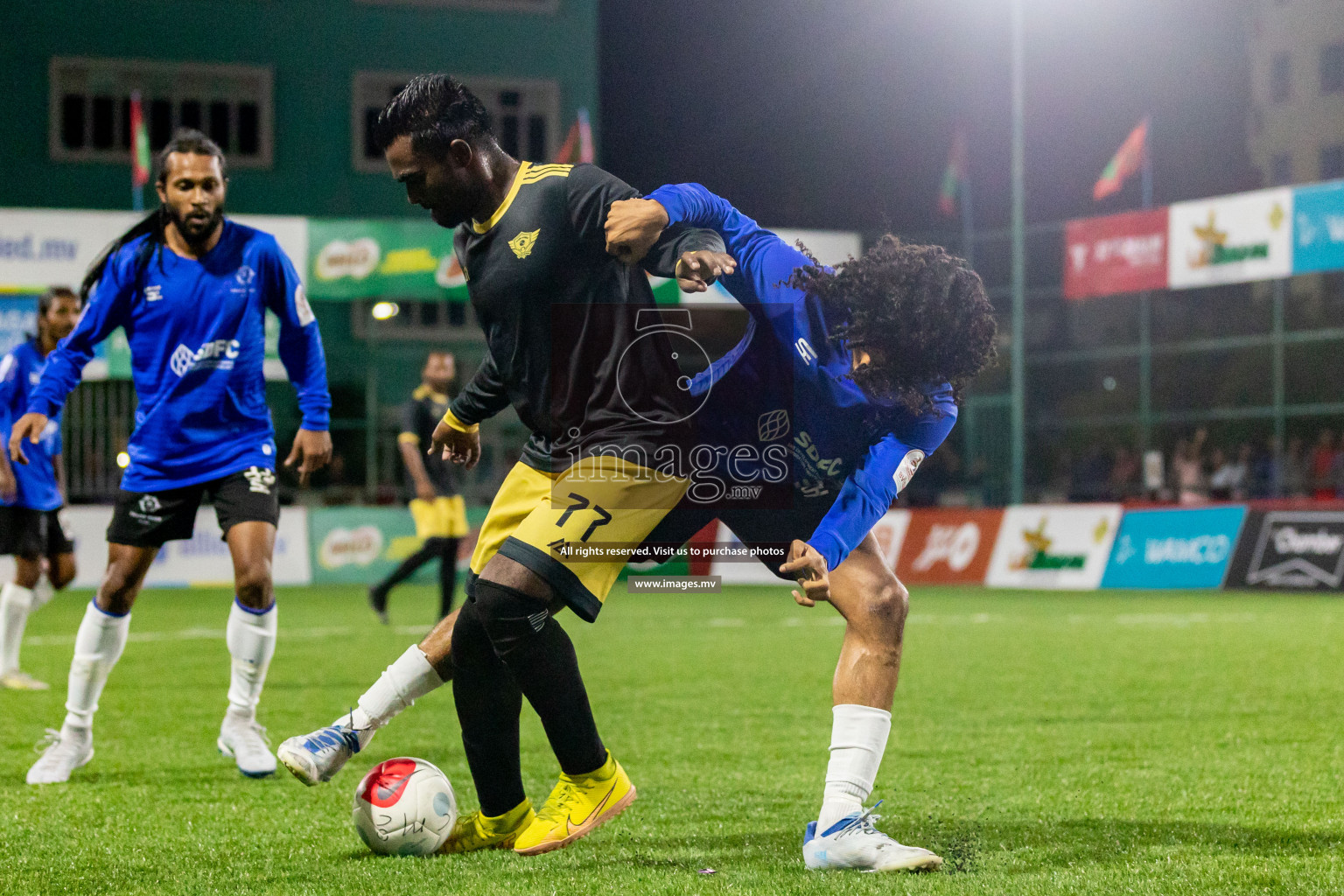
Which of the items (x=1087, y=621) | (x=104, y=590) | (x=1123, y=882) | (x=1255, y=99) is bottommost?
(x=1087, y=621)

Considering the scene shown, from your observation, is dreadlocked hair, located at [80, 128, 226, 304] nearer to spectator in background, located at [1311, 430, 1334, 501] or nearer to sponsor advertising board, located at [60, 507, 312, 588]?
sponsor advertising board, located at [60, 507, 312, 588]

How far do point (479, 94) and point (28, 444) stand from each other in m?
22.3

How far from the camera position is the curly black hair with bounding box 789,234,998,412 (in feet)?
12.2

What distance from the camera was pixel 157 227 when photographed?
18.5 ft

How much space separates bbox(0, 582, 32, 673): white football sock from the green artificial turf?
1.19 ft

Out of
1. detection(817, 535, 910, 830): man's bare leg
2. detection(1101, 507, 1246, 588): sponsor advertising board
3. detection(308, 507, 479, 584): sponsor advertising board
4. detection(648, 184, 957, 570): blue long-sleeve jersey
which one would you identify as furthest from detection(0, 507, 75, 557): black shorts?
detection(1101, 507, 1246, 588): sponsor advertising board

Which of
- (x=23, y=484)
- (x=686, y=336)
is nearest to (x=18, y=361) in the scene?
(x=23, y=484)

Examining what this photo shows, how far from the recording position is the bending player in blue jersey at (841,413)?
3736 mm

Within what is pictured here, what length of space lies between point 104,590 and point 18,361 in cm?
405

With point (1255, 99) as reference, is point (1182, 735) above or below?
below

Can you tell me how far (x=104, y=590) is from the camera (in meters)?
5.55

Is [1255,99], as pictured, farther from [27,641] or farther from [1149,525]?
[27,641]

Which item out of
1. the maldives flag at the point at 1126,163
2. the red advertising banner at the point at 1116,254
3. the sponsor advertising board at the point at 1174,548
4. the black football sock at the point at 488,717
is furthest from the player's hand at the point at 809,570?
the maldives flag at the point at 1126,163

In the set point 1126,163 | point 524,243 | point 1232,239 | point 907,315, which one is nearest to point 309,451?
point 524,243
